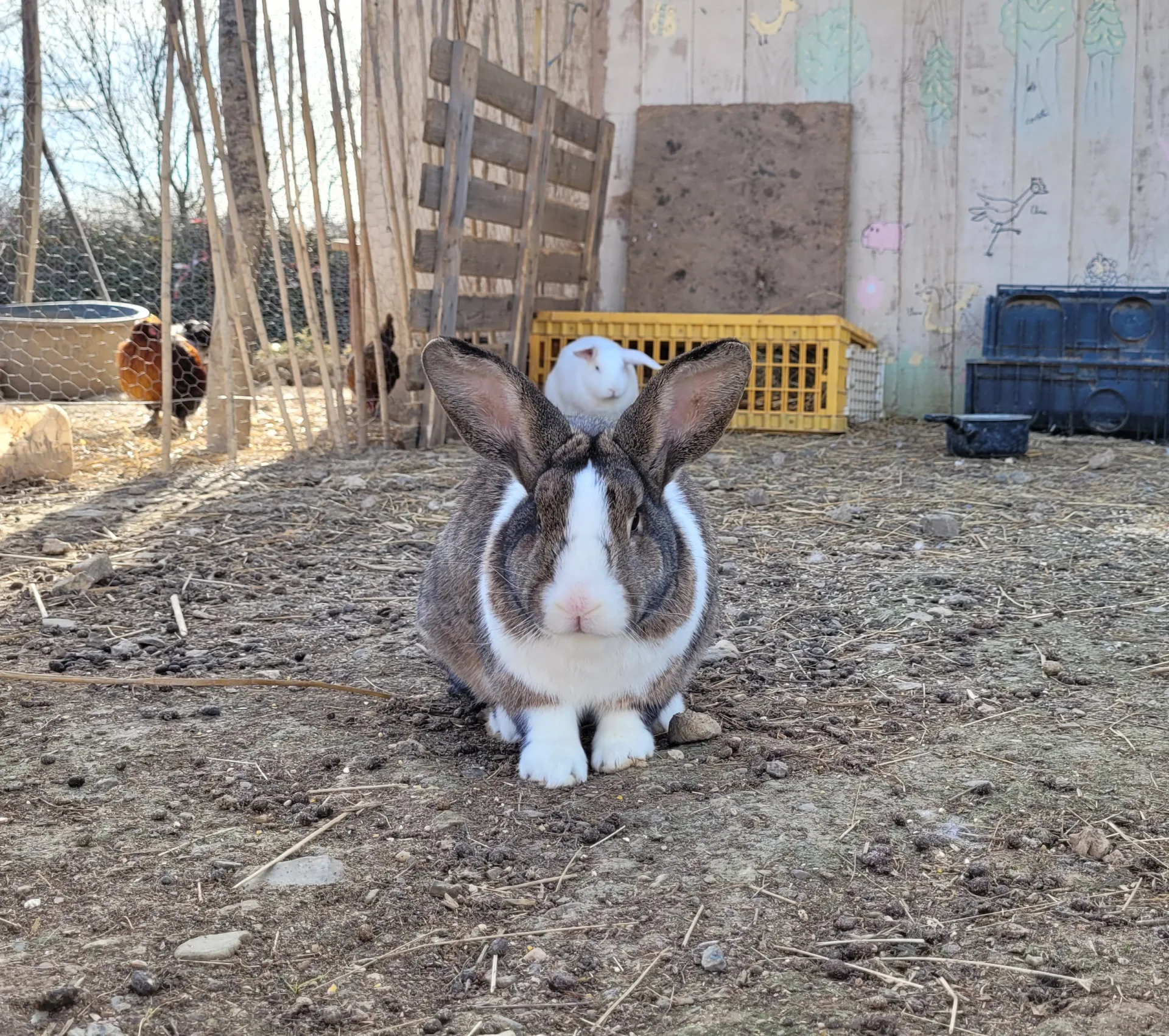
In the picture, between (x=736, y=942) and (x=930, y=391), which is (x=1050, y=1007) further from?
(x=930, y=391)

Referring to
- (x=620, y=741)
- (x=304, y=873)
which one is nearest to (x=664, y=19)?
(x=620, y=741)

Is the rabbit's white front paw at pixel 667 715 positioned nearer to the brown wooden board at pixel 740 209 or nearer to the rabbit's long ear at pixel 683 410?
the rabbit's long ear at pixel 683 410

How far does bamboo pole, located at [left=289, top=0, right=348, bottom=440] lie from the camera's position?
18.7ft

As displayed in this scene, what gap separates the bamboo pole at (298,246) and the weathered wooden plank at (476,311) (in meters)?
0.48

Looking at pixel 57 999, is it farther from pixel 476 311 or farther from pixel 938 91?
pixel 938 91

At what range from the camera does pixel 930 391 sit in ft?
26.7

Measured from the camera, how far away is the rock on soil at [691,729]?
2.54 metres

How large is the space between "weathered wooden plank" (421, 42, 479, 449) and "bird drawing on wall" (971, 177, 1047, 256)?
337cm

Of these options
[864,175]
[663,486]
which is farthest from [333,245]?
[663,486]

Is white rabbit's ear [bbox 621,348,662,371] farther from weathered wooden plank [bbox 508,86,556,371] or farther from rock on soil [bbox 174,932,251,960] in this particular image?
rock on soil [bbox 174,932,251,960]

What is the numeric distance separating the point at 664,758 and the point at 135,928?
1038mm

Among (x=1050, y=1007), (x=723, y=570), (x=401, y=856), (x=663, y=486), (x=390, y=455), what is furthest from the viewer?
(x=390, y=455)

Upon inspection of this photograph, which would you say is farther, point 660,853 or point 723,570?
point 723,570

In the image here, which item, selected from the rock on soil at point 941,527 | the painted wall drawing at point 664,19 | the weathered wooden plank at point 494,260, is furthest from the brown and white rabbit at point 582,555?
the painted wall drawing at point 664,19
